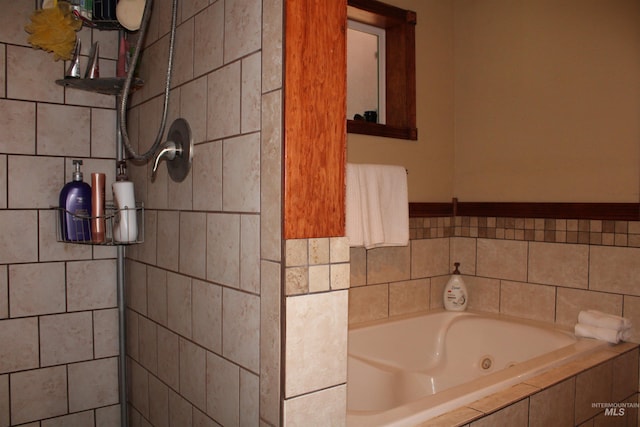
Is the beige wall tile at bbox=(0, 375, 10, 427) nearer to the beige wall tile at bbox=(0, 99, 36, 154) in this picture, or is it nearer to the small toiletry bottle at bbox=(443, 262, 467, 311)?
the beige wall tile at bbox=(0, 99, 36, 154)

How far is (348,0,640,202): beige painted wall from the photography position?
2.11 meters

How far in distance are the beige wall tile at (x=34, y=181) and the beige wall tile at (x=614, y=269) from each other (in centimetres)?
Answer: 213

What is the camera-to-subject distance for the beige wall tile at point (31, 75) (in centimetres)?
167

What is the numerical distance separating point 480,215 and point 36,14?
82.1 inches

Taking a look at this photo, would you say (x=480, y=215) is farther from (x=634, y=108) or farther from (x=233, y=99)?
(x=233, y=99)

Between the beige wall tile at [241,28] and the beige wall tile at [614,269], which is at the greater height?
the beige wall tile at [241,28]

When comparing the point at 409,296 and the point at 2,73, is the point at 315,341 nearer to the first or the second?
the point at 2,73

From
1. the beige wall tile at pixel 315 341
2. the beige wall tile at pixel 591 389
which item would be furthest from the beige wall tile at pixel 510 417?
the beige wall tile at pixel 315 341

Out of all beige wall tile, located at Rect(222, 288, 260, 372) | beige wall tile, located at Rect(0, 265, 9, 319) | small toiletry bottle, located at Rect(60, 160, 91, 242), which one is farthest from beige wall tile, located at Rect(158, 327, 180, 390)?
beige wall tile, located at Rect(0, 265, 9, 319)

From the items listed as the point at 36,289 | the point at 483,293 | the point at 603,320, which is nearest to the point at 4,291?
the point at 36,289

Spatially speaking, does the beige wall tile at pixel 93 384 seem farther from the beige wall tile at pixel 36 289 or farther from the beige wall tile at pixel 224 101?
the beige wall tile at pixel 224 101

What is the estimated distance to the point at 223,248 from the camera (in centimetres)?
128

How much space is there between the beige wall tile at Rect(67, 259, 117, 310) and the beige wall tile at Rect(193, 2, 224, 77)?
0.88 m

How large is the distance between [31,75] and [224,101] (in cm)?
87
